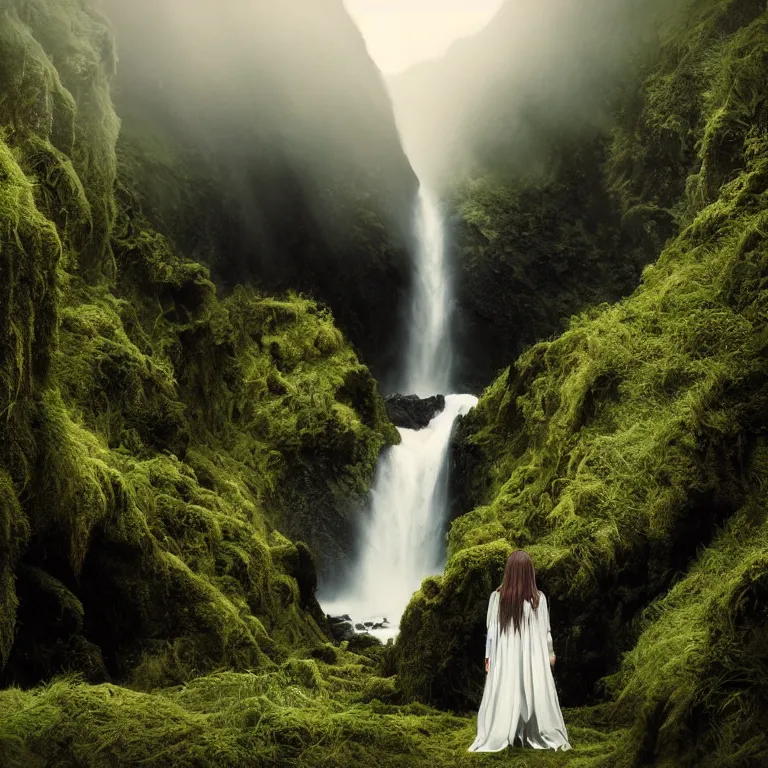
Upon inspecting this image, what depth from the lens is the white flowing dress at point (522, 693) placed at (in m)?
5.11

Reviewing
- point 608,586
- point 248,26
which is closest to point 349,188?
point 248,26

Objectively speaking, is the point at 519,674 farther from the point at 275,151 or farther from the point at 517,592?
the point at 275,151

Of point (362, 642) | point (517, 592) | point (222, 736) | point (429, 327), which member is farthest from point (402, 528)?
point (222, 736)

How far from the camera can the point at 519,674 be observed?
208 inches

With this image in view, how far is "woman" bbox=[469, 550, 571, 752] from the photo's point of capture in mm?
5117

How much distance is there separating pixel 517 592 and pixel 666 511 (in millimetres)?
2138

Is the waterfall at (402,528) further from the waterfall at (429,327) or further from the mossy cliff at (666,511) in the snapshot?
the mossy cliff at (666,511)

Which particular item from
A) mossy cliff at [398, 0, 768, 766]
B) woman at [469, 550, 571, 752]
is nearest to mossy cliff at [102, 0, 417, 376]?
mossy cliff at [398, 0, 768, 766]

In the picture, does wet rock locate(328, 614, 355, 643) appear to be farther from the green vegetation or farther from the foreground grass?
the foreground grass

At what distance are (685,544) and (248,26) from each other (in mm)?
24632

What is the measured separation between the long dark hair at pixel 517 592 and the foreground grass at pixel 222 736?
817 millimetres

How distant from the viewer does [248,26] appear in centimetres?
2650

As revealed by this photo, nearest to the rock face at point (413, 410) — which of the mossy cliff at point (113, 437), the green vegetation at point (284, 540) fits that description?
the mossy cliff at point (113, 437)

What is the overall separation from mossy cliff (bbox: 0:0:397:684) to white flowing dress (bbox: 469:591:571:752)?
3.34 m
